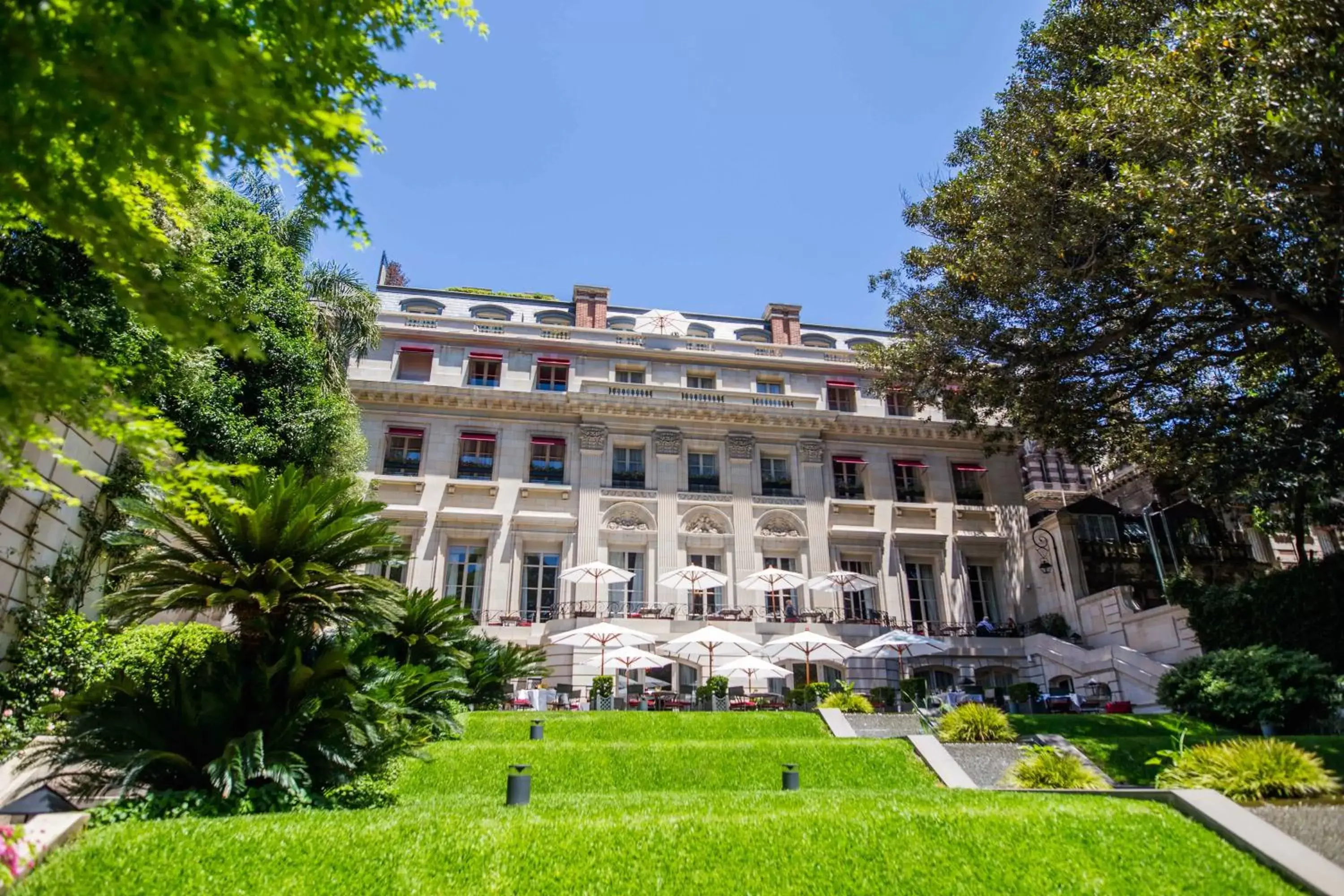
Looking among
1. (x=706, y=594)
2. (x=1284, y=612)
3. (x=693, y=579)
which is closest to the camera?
(x=1284, y=612)

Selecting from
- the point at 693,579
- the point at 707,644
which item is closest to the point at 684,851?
the point at 707,644

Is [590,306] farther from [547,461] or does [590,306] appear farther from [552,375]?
[547,461]

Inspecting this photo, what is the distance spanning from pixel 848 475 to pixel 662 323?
34.3 feet

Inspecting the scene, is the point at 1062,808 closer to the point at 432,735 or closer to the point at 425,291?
the point at 432,735

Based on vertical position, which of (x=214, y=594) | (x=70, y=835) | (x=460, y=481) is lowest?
(x=70, y=835)

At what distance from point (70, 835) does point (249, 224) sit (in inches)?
619

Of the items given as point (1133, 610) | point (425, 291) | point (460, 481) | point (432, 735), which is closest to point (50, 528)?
point (432, 735)

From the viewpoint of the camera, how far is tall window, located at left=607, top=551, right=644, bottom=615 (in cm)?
2566

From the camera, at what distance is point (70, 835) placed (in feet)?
21.8

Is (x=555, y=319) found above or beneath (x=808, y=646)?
above

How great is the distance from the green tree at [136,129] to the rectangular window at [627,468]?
2239 cm

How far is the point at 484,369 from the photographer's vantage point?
2912 centimetres

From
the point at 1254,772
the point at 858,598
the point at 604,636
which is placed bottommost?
the point at 1254,772

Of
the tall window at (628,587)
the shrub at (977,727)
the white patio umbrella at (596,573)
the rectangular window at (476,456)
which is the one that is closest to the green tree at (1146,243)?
the shrub at (977,727)
